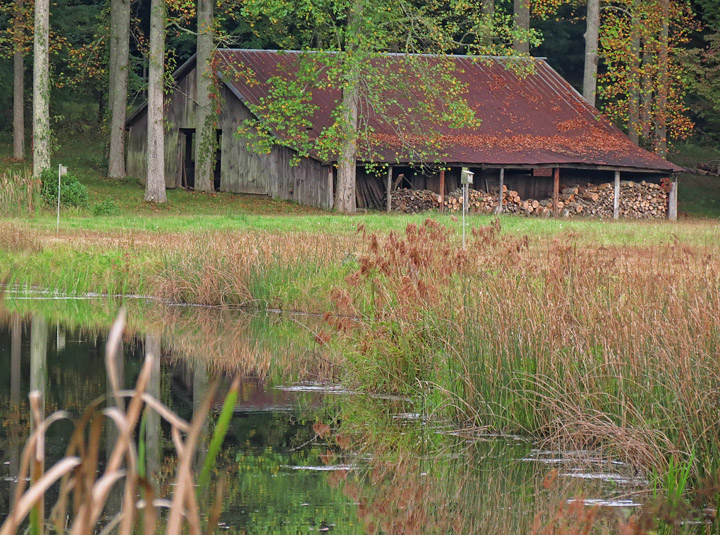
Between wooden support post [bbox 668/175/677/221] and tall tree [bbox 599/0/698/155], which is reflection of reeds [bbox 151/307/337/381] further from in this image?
tall tree [bbox 599/0/698/155]

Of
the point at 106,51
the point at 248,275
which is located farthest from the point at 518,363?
the point at 106,51

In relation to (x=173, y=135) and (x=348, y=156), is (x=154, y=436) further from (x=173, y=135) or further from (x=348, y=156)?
(x=173, y=135)

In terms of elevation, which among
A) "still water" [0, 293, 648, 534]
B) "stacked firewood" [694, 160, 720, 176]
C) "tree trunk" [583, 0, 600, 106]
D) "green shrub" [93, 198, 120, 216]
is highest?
"tree trunk" [583, 0, 600, 106]

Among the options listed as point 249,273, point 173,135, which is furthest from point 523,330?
point 173,135

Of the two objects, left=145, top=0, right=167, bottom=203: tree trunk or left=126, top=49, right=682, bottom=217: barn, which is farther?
left=126, top=49, right=682, bottom=217: barn

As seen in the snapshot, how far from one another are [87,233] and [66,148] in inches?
1073

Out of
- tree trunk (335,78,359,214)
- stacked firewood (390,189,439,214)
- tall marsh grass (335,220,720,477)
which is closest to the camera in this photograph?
tall marsh grass (335,220,720,477)

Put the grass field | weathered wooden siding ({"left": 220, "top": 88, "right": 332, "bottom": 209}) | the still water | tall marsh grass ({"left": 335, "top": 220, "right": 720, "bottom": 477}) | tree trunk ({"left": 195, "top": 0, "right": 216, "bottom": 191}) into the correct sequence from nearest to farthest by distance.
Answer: the still water → tall marsh grass ({"left": 335, "top": 220, "right": 720, "bottom": 477}) → the grass field → weathered wooden siding ({"left": 220, "top": 88, "right": 332, "bottom": 209}) → tree trunk ({"left": 195, "top": 0, "right": 216, "bottom": 191})

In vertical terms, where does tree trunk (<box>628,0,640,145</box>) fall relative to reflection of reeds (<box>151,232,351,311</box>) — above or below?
above

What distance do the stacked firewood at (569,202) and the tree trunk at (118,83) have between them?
9.42 m

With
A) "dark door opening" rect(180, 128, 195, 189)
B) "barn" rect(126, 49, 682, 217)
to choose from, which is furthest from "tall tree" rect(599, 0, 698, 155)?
"dark door opening" rect(180, 128, 195, 189)

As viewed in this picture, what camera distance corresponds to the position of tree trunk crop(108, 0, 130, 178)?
126 ft

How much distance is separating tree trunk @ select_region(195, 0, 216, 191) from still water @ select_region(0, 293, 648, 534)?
24.3 meters

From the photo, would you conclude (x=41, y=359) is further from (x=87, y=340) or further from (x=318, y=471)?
(x=318, y=471)
